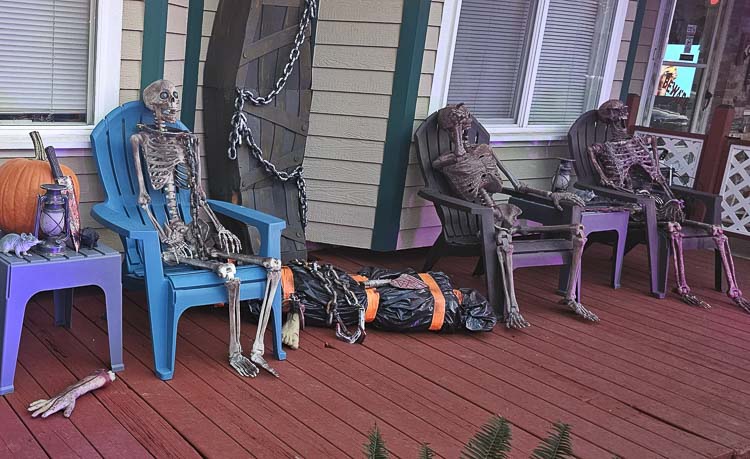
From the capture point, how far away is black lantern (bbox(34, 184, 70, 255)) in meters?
2.71

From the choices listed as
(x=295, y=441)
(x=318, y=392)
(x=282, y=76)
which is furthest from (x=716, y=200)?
(x=295, y=441)

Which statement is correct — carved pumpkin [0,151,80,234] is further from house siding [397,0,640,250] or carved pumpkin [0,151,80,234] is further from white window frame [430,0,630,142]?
white window frame [430,0,630,142]

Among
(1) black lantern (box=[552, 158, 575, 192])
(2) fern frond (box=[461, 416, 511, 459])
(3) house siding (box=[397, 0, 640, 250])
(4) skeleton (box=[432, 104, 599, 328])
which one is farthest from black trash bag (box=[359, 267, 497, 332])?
(2) fern frond (box=[461, 416, 511, 459])

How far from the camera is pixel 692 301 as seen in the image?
466cm

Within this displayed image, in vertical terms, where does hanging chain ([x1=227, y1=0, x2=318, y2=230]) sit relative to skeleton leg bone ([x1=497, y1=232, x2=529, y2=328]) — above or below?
above

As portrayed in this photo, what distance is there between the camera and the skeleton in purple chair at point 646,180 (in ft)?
15.5

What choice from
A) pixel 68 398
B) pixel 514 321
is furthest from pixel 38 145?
pixel 514 321

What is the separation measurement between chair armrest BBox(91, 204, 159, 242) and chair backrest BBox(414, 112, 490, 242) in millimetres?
1867

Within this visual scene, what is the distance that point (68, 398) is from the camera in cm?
259

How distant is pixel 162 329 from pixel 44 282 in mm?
463

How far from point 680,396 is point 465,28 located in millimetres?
2599

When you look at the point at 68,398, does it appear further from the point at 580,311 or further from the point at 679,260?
the point at 679,260

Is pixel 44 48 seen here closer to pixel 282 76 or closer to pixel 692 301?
pixel 282 76

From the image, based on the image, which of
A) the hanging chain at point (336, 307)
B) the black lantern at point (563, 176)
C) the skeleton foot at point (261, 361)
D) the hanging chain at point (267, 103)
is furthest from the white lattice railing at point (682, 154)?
the skeleton foot at point (261, 361)
